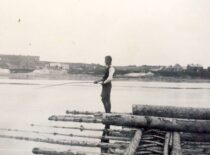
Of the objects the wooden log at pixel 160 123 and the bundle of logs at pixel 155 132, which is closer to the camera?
the bundle of logs at pixel 155 132

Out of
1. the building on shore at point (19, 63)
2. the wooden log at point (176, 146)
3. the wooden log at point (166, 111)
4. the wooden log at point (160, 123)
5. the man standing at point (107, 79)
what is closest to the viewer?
the wooden log at point (176, 146)

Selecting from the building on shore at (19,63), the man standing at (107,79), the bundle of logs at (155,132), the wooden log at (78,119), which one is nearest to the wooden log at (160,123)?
the bundle of logs at (155,132)

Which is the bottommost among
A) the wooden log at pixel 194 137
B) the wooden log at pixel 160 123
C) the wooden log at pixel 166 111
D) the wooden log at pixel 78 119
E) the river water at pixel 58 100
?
the river water at pixel 58 100

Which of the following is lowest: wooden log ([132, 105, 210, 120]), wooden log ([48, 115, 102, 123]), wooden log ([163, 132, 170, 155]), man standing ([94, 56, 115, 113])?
wooden log ([163, 132, 170, 155])

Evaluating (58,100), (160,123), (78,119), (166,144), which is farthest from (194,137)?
(58,100)

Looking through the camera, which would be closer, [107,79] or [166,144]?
[166,144]

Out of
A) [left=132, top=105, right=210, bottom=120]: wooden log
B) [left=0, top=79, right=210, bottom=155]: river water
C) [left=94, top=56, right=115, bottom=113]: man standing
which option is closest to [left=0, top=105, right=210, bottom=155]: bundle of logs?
[left=132, top=105, right=210, bottom=120]: wooden log

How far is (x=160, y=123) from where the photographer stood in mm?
1774

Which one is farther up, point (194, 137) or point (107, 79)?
point (107, 79)

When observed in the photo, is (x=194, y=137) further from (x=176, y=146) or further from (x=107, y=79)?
(x=107, y=79)

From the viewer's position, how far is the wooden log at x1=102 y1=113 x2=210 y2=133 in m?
1.75

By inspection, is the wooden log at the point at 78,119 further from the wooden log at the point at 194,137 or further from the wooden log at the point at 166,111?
the wooden log at the point at 194,137

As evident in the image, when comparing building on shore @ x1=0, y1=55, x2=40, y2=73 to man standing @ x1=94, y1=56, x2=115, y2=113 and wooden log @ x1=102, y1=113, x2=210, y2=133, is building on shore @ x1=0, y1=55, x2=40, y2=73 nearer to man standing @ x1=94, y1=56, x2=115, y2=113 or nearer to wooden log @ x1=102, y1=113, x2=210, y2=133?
man standing @ x1=94, y1=56, x2=115, y2=113

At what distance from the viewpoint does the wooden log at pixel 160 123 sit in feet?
5.74
